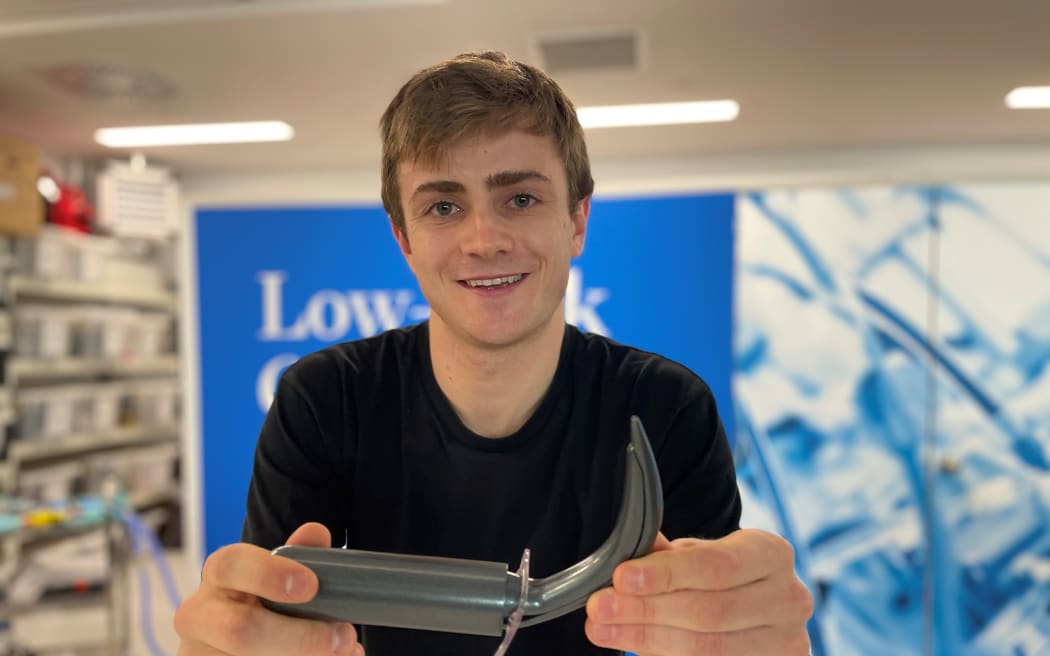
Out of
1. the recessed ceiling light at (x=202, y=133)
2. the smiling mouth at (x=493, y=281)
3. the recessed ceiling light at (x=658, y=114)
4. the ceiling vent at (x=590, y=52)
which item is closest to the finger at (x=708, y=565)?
the smiling mouth at (x=493, y=281)

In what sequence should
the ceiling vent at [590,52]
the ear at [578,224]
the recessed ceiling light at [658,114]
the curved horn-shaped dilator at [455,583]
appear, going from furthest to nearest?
1. the recessed ceiling light at [658,114]
2. the ceiling vent at [590,52]
3. the ear at [578,224]
4. the curved horn-shaped dilator at [455,583]

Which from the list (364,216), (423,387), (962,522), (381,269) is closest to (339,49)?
(364,216)

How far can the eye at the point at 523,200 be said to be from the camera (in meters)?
0.62

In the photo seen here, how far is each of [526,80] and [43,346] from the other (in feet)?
11.5

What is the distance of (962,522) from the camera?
2.34 metres

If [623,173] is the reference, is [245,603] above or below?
below

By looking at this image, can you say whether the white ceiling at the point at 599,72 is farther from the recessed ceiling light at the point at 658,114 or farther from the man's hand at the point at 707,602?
the man's hand at the point at 707,602

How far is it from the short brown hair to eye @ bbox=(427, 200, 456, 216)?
0.04m

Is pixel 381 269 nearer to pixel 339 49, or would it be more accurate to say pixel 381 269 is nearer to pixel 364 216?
pixel 364 216

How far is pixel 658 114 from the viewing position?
2.75 metres

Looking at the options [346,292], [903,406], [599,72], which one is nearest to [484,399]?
[346,292]

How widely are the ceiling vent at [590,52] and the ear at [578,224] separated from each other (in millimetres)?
1490

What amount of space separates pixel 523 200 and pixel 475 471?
0.96 feet

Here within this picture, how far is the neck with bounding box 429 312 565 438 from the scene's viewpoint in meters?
0.73
